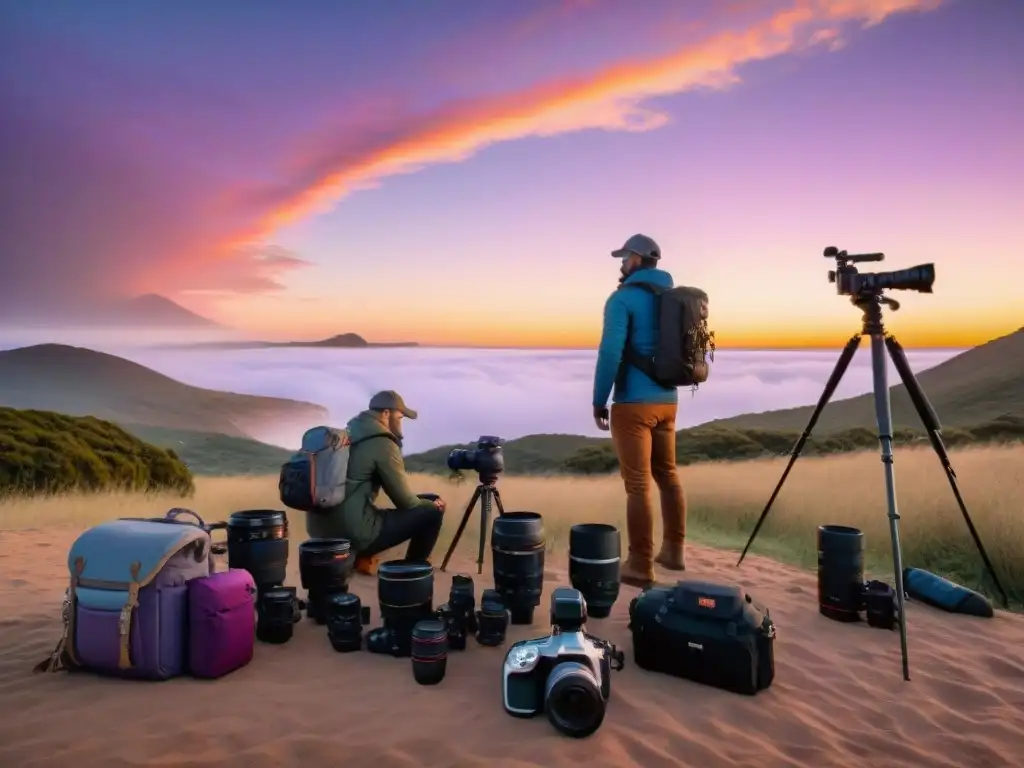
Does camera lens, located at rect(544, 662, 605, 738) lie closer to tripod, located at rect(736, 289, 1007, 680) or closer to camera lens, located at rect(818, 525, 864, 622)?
tripod, located at rect(736, 289, 1007, 680)

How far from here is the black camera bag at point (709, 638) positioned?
414 cm

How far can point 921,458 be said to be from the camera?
502 inches

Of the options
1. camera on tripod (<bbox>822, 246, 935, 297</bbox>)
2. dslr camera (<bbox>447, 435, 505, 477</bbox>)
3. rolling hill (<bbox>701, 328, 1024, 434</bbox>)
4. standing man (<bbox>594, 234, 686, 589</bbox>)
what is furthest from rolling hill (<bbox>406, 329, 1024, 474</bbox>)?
camera on tripod (<bbox>822, 246, 935, 297</bbox>)

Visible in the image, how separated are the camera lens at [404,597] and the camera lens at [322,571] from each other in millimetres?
738

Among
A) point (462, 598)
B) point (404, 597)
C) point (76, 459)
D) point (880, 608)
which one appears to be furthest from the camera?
point (76, 459)

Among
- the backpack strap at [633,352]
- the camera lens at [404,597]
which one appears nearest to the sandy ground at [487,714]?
the camera lens at [404,597]

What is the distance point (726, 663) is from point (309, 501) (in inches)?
130

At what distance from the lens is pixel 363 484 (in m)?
6.04

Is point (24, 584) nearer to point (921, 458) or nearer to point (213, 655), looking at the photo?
point (213, 655)

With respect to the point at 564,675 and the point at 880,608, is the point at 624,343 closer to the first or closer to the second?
the point at 880,608

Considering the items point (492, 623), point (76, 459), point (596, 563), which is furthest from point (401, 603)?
point (76, 459)

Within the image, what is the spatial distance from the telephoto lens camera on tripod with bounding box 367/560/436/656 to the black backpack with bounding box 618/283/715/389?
2.66 meters

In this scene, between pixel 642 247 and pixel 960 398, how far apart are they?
165 ft

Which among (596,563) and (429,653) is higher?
(596,563)
